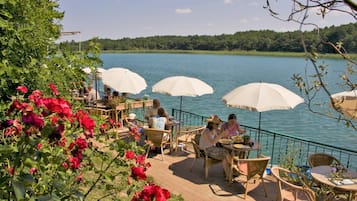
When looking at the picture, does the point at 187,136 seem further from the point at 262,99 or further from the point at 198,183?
the point at 262,99

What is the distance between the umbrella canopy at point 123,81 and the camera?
32.1ft

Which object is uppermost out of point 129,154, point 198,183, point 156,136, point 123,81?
point 129,154

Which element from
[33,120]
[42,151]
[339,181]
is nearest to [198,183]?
[339,181]

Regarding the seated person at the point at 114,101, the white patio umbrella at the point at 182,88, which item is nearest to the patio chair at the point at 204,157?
the white patio umbrella at the point at 182,88

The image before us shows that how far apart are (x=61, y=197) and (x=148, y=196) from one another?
0.55 meters

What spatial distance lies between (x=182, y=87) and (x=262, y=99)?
2.40m

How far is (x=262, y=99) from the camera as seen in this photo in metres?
6.72

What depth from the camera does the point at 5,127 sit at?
196cm

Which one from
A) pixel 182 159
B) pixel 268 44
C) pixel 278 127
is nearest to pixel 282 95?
pixel 182 159

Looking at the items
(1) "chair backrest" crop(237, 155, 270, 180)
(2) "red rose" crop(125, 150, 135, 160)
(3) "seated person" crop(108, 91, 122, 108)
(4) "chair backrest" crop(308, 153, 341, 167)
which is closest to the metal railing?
(4) "chair backrest" crop(308, 153, 341, 167)

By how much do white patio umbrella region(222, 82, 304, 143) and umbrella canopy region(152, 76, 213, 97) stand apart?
4.69ft

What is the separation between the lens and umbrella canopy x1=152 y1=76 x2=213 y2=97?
27.5 ft

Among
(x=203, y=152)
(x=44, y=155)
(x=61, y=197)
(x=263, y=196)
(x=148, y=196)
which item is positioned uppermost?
(x=44, y=155)

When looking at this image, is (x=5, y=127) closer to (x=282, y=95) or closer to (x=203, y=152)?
(x=203, y=152)
